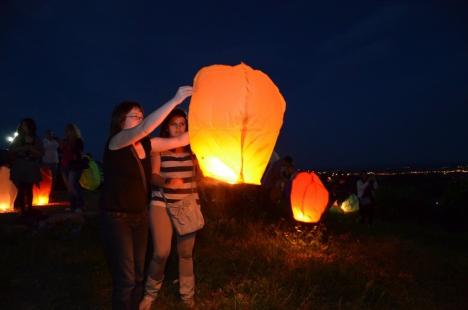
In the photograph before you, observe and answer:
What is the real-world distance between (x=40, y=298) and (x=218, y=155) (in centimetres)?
320

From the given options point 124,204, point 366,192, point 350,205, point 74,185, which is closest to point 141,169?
point 124,204

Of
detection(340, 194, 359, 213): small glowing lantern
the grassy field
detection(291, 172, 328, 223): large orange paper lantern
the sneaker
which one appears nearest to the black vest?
the sneaker

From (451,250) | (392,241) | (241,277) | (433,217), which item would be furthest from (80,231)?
(433,217)

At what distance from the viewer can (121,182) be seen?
326 cm

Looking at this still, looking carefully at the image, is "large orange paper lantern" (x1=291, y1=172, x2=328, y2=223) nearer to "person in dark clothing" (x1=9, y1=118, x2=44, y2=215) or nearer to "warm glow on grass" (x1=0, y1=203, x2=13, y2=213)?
"person in dark clothing" (x1=9, y1=118, x2=44, y2=215)

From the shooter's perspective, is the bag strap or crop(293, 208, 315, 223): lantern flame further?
crop(293, 208, 315, 223): lantern flame

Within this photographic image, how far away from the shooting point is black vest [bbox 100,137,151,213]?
127 inches

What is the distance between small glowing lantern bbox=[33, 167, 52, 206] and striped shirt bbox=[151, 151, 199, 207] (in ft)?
22.3

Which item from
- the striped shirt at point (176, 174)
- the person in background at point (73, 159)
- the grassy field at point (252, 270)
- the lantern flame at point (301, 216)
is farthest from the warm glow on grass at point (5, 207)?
the striped shirt at point (176, 174)

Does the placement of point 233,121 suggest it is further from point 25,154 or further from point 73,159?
point 73,159

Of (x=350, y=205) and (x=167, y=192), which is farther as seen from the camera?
(x=350, y=205)

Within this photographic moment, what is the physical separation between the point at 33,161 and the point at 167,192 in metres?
4.04

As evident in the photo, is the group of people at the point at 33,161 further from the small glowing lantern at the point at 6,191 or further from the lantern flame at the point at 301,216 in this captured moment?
the lantern flame at the point at 301,216

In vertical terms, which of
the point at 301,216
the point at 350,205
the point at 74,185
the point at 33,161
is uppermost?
the point at 33,161
